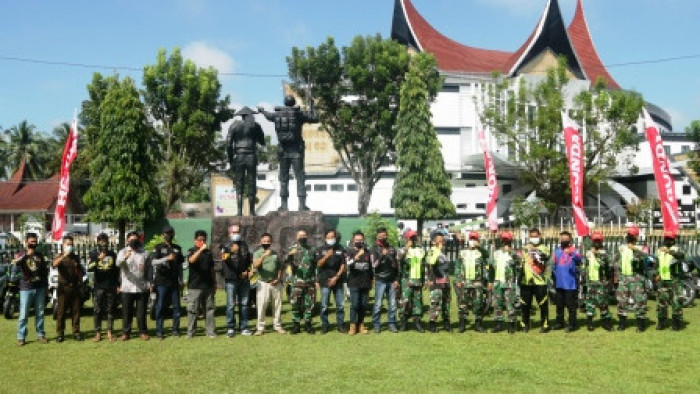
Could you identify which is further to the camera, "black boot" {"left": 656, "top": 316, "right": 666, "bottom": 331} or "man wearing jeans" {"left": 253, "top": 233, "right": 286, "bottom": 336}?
"man wearing jeans" {"left": 253, "top": 233, "right": 286, "bottom": 336}

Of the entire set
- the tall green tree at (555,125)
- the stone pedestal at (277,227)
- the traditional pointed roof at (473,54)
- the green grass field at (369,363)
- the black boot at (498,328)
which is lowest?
the green grass field at (369,363)

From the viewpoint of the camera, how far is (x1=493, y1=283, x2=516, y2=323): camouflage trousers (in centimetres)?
1016

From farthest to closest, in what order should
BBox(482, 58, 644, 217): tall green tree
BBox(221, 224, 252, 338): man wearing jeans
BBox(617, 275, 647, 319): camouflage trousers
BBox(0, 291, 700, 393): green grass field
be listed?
BBox(482, 58, 644, 217): tall green tree → BBox(221, 224, 252, 338): man wearing jeans → BBox(617, 275, 647, 319): camouflage trousers → BBox(0, 291, 700, 393): green grass field

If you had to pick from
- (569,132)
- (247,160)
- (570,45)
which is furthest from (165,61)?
(570,45)

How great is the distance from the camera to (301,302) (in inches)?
414

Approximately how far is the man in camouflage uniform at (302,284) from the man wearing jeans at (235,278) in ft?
2.36

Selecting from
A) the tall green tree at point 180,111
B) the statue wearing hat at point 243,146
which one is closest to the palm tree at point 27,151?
the tall green tree at point 180,111

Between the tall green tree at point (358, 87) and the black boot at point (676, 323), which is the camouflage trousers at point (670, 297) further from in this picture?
the tall green tree at point (358, 87)

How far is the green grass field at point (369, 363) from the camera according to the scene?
702 cm

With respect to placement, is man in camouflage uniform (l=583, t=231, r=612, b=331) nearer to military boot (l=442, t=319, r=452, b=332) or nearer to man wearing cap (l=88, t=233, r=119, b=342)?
military boot (l=442, t=319, r=452, b=332)

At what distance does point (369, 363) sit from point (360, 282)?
94.1 inches

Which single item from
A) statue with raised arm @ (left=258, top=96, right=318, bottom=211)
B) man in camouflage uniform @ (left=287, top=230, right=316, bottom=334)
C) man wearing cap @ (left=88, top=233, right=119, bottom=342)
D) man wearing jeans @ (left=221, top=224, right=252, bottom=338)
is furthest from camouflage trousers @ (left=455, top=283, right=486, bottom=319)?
statue with raised arm @ (left=258, top=96, right=318, bottom=211)

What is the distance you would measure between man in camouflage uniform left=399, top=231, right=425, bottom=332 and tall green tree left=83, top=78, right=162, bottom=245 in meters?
13.4

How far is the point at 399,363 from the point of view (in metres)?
8.03
